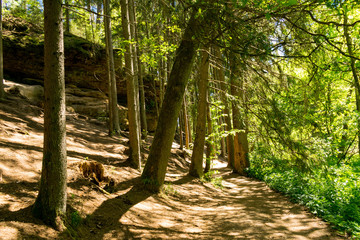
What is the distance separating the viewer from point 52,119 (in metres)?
3.51

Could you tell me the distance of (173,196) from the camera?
735cm

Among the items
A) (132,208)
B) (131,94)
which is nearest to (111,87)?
(131,94)

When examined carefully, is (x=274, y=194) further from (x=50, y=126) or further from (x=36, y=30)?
(x=36, y=30)

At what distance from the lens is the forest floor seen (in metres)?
3.98

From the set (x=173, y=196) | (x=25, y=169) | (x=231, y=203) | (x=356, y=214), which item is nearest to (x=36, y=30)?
(x=25, y=169)

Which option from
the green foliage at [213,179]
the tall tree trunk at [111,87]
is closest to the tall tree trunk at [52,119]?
the green foliage at [213,179]

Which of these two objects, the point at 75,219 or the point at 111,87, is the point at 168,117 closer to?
the point at 75,219

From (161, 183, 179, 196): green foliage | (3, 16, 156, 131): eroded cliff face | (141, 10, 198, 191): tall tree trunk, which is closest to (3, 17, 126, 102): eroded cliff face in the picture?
(3, 16, 156, 131): eroded cliff face

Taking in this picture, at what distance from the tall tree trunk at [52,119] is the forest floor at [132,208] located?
0.20 metres

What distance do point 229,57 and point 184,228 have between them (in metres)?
3.69

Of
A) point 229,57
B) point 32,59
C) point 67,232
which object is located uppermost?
point 32,59

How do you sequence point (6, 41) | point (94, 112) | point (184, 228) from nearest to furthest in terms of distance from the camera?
1. point (184, 228)
2. point (6, 41)
3. point (94, 112)

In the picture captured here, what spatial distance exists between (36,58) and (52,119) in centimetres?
1591

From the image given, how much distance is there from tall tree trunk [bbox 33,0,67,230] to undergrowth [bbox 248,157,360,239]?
516 centimetres
